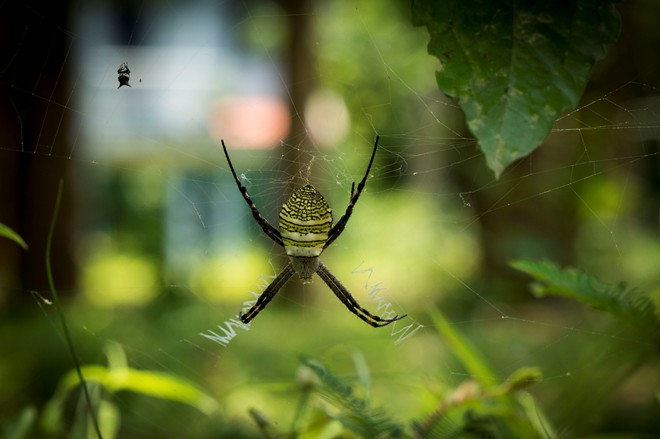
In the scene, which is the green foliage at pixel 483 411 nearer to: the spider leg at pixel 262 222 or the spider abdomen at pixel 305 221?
the spider abdomen at pixel 305 221

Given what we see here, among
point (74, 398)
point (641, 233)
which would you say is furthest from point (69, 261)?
point (641, 233)

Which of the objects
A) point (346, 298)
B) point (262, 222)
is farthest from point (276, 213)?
point (262, 222)

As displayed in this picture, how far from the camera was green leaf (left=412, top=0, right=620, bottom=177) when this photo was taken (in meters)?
0.65

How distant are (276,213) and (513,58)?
2843mm

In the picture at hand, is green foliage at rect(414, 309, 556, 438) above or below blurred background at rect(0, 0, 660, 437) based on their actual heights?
above

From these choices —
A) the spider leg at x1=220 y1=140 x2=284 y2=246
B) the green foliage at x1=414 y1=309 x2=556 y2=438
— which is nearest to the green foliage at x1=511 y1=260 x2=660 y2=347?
the green foliage at x1=414 y1=309 x2=556 y2=438

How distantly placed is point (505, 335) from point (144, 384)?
474 centimetres

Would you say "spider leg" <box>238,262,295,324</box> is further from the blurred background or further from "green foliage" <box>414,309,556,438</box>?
"green foliage" <box>414,309,556,438</box>

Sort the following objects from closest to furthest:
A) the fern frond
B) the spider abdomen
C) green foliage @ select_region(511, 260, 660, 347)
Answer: green foliage @ select_region(511, 260, 660, 347) < the fern frond < the spider abdomen

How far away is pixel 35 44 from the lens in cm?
709

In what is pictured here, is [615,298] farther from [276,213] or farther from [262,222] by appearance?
[276,213]

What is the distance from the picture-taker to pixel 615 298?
76 cm

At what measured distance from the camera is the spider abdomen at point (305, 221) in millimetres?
1562

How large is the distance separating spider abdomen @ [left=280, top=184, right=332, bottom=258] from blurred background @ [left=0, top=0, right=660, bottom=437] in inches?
12.5
